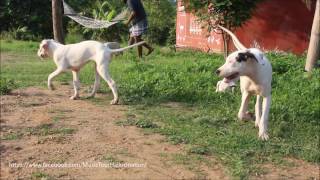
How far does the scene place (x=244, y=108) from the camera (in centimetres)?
682

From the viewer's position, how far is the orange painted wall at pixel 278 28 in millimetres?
13852

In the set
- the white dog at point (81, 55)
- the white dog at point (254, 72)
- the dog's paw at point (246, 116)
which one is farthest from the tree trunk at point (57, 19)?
the white dog at point (254, 72)

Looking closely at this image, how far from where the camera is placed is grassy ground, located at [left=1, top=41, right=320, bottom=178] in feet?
18.5

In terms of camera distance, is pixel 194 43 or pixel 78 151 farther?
pixel 194 43

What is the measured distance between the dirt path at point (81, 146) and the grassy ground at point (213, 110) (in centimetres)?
28

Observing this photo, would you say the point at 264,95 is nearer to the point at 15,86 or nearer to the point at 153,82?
the point at 153,82

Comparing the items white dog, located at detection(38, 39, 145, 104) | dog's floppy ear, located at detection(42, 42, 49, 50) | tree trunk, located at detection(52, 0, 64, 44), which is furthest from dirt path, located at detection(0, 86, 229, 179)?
tree trunk, located at detection(52, 0, 64, 44)

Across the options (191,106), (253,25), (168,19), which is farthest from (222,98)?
A: (168,19)

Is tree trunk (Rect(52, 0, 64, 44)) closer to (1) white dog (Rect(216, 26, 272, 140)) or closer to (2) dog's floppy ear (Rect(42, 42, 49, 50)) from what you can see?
(2) dog's floppy ear (Rect(42, 42, 49, 50))

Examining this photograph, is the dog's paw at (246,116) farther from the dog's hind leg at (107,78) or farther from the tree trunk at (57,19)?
the tree trunk at (57,19)

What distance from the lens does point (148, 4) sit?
23.5m

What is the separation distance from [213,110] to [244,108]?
2.51 feet

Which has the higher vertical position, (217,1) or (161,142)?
(217,1)

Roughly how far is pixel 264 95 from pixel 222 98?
172 cm
